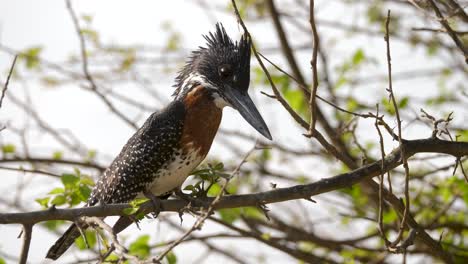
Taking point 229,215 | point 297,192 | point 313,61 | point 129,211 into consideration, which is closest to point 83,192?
point 129,211

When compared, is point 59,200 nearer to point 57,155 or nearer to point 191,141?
point 191,141

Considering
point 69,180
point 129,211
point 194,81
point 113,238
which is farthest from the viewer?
point 194,81

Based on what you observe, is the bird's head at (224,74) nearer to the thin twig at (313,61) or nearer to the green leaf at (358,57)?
the thin twig at (313,61)

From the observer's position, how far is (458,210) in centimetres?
545

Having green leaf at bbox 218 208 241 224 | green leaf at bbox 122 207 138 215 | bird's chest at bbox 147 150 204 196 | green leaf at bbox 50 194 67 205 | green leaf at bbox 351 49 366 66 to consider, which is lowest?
green leaf at bbox 50 194 67 205

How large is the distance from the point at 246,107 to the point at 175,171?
0.51 metres

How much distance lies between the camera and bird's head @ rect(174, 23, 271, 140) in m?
3.98

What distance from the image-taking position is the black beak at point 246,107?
150 inches

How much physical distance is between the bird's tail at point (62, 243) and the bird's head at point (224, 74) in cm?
98

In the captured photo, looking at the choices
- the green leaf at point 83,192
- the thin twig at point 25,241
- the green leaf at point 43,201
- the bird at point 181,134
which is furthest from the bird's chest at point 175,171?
the thin twig at point 25,241

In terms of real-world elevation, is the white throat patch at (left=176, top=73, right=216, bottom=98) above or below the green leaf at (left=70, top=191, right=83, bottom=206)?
above

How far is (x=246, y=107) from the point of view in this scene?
3.95 meters

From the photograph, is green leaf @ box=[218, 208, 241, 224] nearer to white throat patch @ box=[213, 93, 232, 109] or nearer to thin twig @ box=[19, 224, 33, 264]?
white throat patch @ box=[213, 93, 232, 109]

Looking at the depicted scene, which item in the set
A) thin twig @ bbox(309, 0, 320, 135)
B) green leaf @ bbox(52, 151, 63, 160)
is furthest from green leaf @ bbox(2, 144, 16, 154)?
thin twig @ bbox(309, 0, 320, 135)
